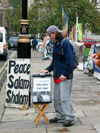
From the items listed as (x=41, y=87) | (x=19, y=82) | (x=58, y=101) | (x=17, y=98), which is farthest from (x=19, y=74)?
(x=58, y=101)

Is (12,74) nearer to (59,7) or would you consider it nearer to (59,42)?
(59,42)

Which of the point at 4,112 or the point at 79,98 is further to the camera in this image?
the point at 79,98

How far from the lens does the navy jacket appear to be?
5367mm

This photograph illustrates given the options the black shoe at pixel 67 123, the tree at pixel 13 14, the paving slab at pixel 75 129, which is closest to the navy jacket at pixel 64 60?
the black shoe at pixel 67 123

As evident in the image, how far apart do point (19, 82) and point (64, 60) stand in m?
2.08

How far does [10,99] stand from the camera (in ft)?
24.1

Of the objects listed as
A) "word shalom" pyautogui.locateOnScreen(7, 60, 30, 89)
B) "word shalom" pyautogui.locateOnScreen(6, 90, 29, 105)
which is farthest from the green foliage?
"word shalom" pyautogui.locateOnScreen(6, 90, 29, 105)

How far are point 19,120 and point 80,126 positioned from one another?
1290mm

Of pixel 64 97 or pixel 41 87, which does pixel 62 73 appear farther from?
pixel 41 87

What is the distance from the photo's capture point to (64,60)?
18.1 feet

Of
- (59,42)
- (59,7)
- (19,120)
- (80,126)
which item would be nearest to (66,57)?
(59,42)

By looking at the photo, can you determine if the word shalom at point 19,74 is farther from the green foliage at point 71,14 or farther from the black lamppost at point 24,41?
the green foliage at point 71,14

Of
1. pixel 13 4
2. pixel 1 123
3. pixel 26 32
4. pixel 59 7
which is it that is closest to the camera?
pixel 1 123

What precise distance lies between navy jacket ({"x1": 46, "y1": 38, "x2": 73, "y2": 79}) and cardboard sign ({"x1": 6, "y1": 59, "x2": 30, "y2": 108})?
5.67 ft
